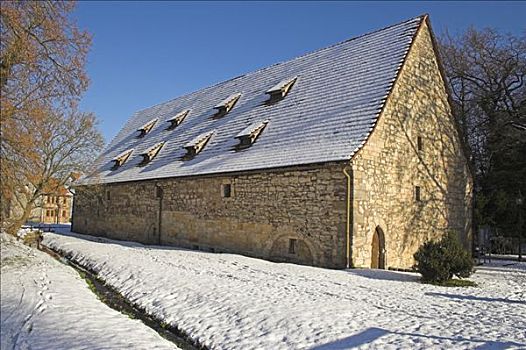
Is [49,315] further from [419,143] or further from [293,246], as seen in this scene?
[419,143]

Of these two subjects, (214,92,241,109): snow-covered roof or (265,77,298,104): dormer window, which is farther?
(214,92,241,109): snow-covered roof

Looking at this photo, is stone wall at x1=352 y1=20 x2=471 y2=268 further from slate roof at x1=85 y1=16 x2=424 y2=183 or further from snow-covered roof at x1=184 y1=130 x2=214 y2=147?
snow-covered roof at x1=184 y1=130 x2=214 y2=147

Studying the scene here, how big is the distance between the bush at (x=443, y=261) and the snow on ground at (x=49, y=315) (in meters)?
6.91

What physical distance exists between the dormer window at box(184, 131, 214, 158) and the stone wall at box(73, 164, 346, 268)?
4.66 feet

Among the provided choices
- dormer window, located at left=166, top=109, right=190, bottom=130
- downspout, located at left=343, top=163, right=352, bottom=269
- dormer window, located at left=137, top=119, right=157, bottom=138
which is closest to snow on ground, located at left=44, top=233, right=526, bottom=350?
downspout, located at left=343, top=163, right=352, bottom=269

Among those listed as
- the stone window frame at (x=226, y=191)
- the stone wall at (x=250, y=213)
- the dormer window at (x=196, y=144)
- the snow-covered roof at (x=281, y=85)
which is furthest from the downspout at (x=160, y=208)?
the snow-covered roof at (x=281, y=85)

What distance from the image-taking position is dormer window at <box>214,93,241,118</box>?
803 inches

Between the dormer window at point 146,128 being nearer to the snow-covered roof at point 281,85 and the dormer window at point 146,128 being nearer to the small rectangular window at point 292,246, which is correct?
the snow-covered roof at point 281,85

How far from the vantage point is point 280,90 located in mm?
17688

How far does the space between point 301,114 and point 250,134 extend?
2.05 metres

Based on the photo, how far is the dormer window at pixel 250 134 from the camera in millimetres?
16328

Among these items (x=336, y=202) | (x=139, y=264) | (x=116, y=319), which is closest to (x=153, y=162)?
(x=139, y=264)

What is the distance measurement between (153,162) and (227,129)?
5035 mm

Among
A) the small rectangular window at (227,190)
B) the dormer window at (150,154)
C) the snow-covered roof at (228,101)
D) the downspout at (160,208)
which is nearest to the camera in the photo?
the small rectangular window at (227,190)
